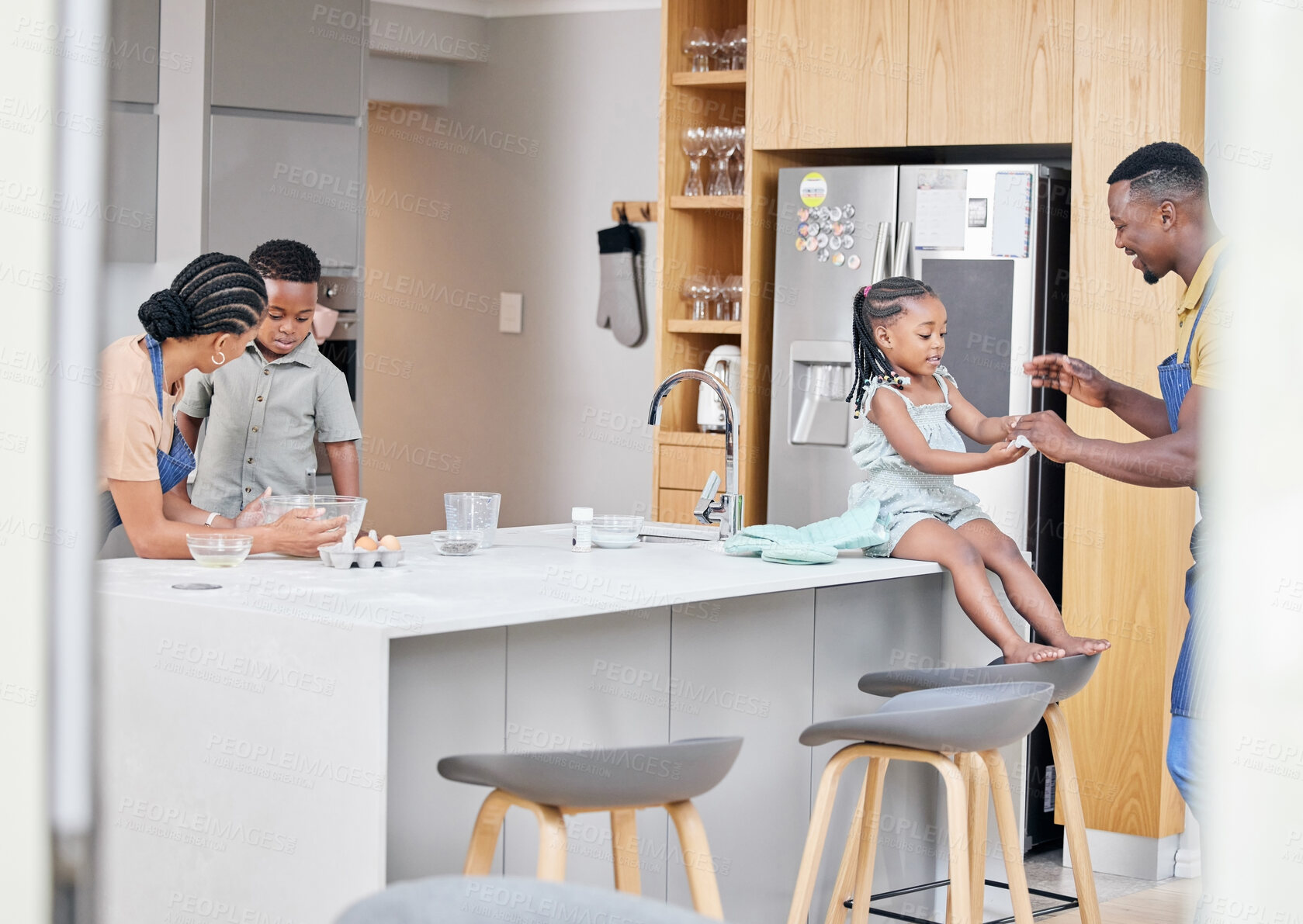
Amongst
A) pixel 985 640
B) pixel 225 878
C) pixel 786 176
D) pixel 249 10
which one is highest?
pixel 249 10

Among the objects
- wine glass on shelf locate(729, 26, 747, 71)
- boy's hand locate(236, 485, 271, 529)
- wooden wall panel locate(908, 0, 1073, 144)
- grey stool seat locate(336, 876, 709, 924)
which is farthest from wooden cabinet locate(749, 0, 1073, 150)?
grey stool seat locate(336, 876, 709, 924)

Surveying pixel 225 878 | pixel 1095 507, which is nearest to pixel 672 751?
pixel 225 878

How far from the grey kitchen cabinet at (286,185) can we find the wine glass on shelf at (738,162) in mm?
1088

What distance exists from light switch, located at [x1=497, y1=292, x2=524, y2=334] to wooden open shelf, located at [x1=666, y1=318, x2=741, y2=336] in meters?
1.40

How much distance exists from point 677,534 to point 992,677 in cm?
77

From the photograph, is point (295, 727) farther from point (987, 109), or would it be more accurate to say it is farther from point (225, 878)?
point (987, 109)

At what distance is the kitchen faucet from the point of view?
2.75 meters

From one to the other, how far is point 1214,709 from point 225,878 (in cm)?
137

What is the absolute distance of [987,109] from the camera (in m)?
3.72

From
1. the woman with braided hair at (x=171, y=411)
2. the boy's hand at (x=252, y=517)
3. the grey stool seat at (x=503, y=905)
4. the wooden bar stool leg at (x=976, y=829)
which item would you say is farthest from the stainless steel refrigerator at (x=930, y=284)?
the grey stool seat at (x=503, y=905)

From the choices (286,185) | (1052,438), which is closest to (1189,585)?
(1052,438)

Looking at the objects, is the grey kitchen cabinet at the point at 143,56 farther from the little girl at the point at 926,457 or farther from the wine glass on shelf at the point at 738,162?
the little girl at the point at 926,457

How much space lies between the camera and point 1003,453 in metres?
2.47

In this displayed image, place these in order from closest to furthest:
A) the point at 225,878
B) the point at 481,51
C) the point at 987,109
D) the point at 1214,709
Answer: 1. the point at 1214,709
2. the point at 225,878
3. the point at 987,109
4. the point at 481,51
